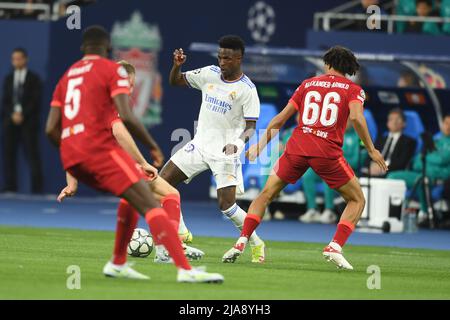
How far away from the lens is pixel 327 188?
23.3m

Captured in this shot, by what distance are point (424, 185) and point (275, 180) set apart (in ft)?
30.2

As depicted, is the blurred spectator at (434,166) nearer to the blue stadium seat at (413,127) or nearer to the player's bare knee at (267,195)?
the blue stadium seat at (413,127)

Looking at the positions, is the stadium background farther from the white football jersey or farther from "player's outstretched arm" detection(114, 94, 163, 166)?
the white football jersey

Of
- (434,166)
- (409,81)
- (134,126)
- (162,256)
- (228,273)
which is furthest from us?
(409,81)

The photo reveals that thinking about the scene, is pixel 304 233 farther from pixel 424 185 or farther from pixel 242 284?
pixel 242 284

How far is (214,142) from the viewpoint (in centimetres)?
1489

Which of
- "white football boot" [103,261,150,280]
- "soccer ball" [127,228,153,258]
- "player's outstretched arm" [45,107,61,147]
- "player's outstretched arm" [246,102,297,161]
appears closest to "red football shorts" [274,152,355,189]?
"player's outstretched arm" [246,102,297,161]

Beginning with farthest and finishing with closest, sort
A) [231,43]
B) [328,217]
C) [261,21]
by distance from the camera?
[261,21], [328,217], [231,43]

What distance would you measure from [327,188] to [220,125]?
875 centimetres

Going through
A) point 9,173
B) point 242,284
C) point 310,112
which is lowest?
point 9,173

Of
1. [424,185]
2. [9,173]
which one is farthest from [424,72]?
[9,173]

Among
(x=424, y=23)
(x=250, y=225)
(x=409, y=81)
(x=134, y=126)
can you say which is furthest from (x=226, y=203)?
(x=424, y=23)

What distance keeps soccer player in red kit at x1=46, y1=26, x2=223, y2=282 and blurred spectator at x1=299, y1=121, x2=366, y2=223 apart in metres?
12.3

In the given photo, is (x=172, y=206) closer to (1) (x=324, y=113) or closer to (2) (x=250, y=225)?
(2) (x=250, y=225)
